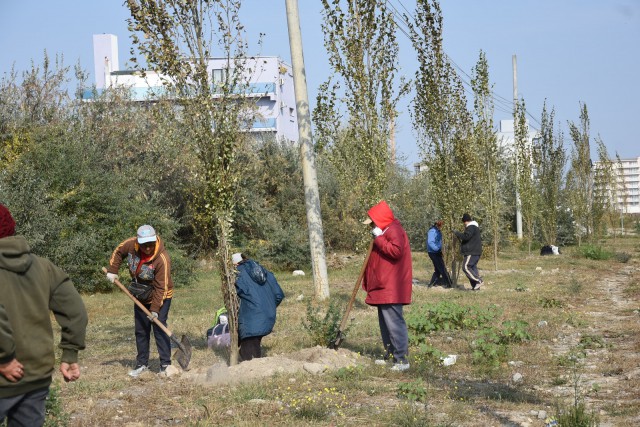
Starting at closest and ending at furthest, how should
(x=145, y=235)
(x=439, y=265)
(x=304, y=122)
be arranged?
(x=145, y=235) < (x=304, y=122) < (x=439, y=265)

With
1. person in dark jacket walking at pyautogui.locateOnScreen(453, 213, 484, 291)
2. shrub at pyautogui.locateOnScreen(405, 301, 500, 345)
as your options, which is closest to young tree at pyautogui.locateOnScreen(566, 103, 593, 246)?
person in dark jacket walking at pyautogui.locateOnScreen(453, 213, 484, 291)

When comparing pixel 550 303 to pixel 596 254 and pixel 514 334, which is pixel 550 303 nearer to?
pixel 514 334

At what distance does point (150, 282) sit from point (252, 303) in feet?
4.10

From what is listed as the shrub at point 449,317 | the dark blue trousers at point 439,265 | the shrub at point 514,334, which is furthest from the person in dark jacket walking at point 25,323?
the dark blue trousers at point 439,265

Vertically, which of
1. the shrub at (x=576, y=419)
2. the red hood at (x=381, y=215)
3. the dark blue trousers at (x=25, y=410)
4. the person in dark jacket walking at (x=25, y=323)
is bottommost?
the shrub at (x=576, y=419)

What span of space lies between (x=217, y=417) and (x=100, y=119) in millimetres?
24710

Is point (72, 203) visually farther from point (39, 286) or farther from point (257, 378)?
point (39, 286)

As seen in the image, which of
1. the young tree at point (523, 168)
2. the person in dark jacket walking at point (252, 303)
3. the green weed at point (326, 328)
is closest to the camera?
the person in dark jacket walking at point (252, 303)

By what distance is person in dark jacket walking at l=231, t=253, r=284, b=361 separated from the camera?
1082 cm

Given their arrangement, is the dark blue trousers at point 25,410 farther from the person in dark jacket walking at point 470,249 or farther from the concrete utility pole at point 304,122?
the person in dark jacket walking at point 470,249

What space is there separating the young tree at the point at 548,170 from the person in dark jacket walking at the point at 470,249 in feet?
57.6

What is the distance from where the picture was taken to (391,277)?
1015 centimetres

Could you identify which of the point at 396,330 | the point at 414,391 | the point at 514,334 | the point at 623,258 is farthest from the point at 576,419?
the point at 623,258

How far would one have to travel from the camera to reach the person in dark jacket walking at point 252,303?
35.5 ft
